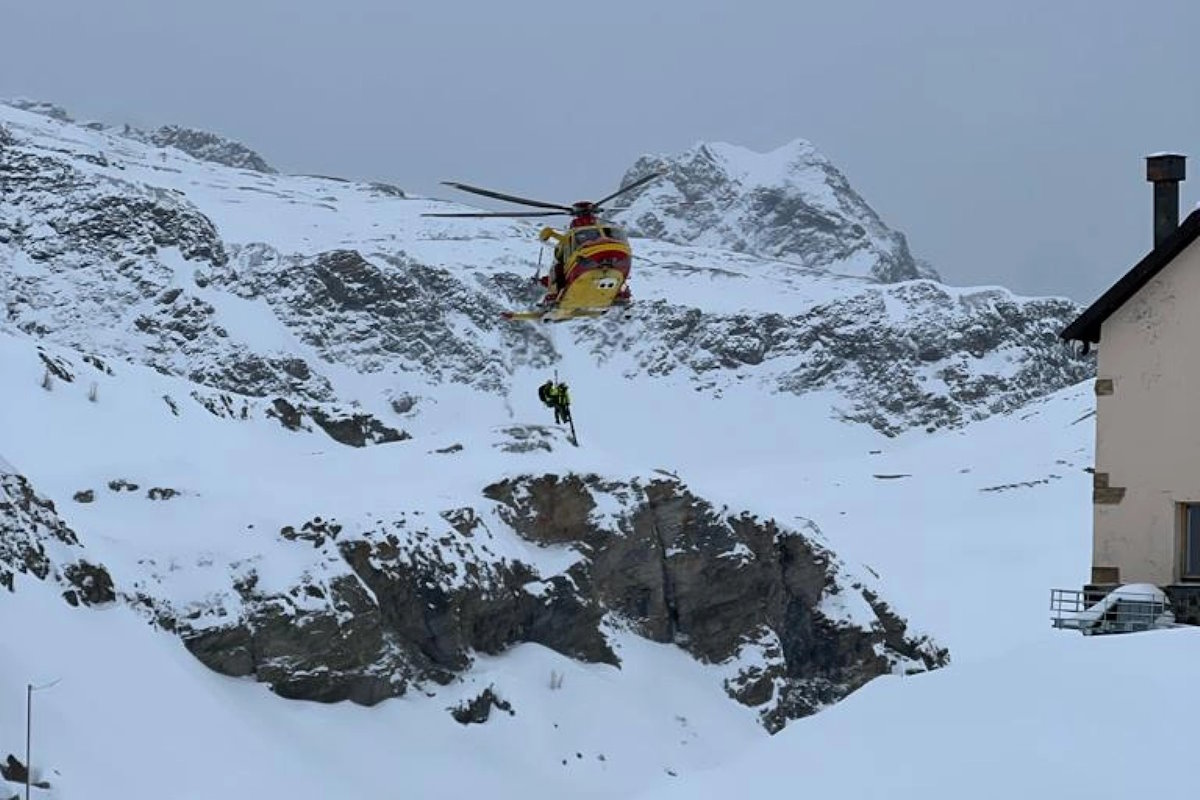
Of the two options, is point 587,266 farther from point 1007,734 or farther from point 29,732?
point 1007,734

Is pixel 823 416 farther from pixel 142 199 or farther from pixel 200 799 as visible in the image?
pixel 200 799

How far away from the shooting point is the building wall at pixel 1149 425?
1848 centimetres

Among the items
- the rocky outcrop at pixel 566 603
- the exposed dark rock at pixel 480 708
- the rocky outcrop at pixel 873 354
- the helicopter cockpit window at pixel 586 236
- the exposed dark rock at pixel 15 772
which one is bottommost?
the exposed dark rock at pixel 480 708

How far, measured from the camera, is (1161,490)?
1861cm

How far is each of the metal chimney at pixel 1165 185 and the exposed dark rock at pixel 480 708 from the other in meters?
18.3

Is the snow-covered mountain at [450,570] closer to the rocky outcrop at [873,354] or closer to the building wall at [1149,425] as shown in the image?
the building wall at [1149,425]

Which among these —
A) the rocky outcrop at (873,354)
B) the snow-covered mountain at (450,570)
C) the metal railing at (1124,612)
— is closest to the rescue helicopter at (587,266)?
the snow-covered mountain at (450,570)

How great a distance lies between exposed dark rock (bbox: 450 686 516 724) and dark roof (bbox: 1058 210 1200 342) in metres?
17.6

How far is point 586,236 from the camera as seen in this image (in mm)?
35188

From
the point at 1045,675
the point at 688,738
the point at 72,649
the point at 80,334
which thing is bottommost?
the point at 688,738

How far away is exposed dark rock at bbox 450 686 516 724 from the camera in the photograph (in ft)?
112

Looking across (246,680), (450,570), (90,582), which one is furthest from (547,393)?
(90,582)

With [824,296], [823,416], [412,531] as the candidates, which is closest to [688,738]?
[412,531]

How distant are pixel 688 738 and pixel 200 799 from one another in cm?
1415
